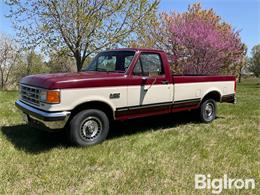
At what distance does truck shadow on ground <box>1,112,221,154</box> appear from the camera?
5.25 meters

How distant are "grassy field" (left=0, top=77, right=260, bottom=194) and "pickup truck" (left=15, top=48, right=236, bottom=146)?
1.43 feet

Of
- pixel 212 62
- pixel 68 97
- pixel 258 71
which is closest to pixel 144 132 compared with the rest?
pixel 68 97

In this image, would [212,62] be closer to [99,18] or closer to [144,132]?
[99,18]

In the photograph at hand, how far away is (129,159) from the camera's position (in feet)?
15.2

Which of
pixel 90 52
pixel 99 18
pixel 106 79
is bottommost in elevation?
pixel 106 79

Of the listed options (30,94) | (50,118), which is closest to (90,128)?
(50,118)

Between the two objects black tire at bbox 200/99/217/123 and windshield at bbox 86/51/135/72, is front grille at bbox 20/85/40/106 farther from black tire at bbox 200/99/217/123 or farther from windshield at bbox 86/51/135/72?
black tire at bbox 200/99/217/123

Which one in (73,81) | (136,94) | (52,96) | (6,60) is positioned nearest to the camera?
(52,96)

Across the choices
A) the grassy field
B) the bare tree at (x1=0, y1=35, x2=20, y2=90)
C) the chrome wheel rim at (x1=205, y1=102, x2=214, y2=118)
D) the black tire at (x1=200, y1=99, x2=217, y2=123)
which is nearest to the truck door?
the grassy field

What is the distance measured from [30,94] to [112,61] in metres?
1.85

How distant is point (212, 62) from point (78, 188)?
19.0m

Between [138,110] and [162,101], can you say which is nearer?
[138,110]

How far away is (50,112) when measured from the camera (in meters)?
4.84

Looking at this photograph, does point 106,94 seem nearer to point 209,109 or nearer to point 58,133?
point 58,133
